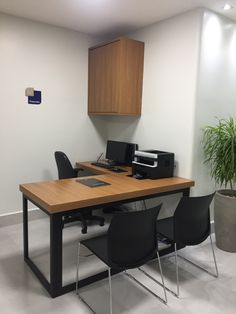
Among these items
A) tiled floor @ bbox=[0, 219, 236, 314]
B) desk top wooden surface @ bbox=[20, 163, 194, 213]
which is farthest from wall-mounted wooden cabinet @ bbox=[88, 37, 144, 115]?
tiled floor @ bbox=[0, 219, 236, 314]

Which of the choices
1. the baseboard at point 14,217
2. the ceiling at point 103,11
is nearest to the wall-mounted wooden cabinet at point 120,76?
the ceiling at point 103,11

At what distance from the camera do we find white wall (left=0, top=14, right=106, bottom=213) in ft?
11.6

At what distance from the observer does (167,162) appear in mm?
3248

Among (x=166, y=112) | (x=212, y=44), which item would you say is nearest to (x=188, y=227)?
(x=166, y=112)

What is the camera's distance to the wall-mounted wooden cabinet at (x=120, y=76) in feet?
11.9

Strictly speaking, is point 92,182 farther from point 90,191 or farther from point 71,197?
point 71,197

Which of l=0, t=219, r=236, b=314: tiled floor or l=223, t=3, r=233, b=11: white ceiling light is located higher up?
l=223, t=3, r=233, b=11: white ceiling light

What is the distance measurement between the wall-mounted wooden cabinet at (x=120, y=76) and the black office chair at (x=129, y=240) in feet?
6.56

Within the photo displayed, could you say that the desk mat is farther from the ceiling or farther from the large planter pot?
the ceiling

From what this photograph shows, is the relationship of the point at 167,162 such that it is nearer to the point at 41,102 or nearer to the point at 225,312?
the point at 225,312

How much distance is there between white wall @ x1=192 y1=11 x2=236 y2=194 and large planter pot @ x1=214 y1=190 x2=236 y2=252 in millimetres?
347

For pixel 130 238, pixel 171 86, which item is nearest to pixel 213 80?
pixel 171 86

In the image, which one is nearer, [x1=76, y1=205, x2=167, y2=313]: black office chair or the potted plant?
[x1=76, y1=205, x2=167, y2=313]: black office chair

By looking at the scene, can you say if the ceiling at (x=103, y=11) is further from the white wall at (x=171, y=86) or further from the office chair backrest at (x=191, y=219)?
the office chair backrest at (x=191, y=219)
